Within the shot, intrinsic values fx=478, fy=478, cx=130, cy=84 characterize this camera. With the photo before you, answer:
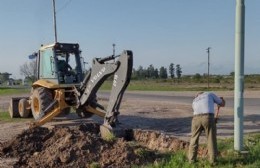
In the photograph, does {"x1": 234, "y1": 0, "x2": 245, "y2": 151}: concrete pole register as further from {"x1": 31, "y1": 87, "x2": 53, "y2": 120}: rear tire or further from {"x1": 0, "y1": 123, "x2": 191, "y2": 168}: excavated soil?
{"x1": 31, "y1": 87, "x2": 53, "y2": 120}: rear tire

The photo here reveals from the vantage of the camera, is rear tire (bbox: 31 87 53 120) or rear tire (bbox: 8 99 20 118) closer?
rear tire (bbox: 31 87 53 120)

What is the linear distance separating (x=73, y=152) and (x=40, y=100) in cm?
758

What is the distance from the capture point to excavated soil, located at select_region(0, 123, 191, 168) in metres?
10.3

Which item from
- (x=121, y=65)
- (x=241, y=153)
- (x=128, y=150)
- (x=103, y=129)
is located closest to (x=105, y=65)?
(x=121, y=65)

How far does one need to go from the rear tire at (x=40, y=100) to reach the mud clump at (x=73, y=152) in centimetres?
492

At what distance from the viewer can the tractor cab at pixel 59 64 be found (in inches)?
726

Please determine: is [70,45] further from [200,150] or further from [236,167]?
[236,167]

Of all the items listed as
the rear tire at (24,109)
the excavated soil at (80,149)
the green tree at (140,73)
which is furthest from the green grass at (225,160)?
the green tree at (140,73)

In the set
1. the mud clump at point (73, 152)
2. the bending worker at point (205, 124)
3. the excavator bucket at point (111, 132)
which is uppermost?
the bending worker at point (205, 124)

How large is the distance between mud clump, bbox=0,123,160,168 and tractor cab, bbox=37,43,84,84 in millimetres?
5911

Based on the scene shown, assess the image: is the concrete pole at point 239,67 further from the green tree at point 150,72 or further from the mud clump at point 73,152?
Answer: the green tree at point 150,72

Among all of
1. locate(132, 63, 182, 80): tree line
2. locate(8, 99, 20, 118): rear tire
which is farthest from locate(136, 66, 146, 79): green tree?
locate(8, 99, 20, 118): rear tire

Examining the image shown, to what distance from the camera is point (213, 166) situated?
30.2 ft

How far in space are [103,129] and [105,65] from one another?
2.13 metres
